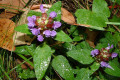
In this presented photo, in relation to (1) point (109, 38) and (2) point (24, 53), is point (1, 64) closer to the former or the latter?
(2) point (24, 53)

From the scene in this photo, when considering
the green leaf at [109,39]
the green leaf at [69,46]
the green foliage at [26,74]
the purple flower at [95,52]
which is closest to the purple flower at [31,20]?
the green leaf at [69,46]

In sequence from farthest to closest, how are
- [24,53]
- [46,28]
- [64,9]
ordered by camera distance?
[64,9]
[24,53]
[46,28]

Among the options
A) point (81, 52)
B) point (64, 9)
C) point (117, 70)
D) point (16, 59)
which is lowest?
point (16, 59)

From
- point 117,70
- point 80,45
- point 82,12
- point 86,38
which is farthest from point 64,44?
point 117,70

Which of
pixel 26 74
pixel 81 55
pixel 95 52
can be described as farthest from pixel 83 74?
pixel 26 74

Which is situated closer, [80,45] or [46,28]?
[46,28]

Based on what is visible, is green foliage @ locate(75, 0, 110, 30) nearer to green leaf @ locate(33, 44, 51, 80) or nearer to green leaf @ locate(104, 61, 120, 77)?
green leaf @ locate(104, 61, 120, 77)

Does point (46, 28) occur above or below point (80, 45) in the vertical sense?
above

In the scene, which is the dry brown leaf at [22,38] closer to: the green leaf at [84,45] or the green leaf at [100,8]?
the green leaf at [84,45]
